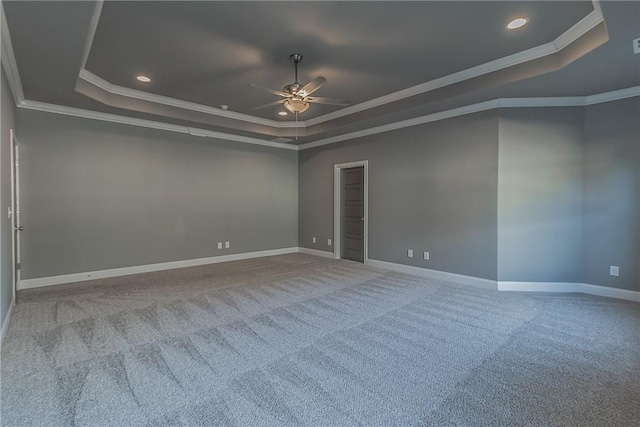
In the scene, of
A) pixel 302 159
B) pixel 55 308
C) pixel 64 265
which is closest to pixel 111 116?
pixel 64 265

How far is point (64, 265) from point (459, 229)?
6156 millimetres

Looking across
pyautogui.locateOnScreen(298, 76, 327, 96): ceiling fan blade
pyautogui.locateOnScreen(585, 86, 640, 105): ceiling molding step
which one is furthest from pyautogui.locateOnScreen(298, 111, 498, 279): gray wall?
pyautogui.locateOnScreen(298, 76, 327, 96): ceiling fan blade

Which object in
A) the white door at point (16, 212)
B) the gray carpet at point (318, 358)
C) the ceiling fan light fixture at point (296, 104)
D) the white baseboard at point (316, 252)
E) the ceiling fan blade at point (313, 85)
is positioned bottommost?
the gray carpet at point (318, 358)

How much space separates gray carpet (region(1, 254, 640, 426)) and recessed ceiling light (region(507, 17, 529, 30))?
2.96 meters

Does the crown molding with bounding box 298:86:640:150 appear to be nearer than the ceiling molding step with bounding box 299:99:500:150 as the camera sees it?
Yes

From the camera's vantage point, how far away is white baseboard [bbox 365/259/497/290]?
14.8 feet

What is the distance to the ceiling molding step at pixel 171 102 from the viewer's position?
4.11 m

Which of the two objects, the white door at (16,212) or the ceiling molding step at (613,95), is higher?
→ the ceiling molding step at (613,95)

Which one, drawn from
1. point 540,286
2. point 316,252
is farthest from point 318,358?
point 316,252

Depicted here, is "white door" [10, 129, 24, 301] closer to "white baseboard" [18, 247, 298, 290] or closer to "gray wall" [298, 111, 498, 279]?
"white baseboard" [18, 247, 298, 290]

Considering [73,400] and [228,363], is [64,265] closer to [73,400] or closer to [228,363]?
[73,400]

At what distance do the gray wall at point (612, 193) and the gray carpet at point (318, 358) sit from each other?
0.51m

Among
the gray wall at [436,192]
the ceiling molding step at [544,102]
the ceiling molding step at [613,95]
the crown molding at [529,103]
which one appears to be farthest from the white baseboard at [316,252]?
the ceiling molding step at [613,95]

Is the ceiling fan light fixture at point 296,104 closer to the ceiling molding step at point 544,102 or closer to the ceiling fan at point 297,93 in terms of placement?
the ceiling fan at point 297,93
